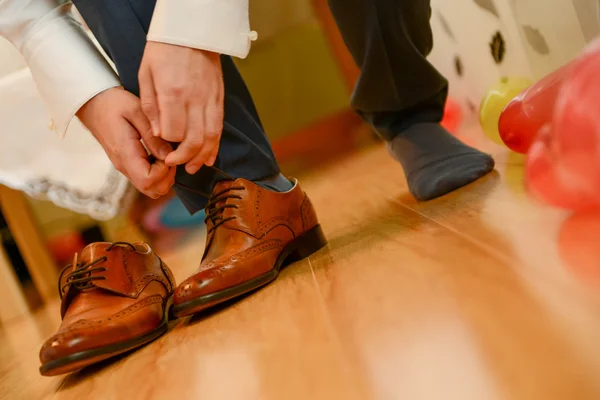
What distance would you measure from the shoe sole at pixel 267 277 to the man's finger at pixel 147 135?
0.18 metres

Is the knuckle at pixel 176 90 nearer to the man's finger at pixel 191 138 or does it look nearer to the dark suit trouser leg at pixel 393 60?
the man's finger at pixel 191 138

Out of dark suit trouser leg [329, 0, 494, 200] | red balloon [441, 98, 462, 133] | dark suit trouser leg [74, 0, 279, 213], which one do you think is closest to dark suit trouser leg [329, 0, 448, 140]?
dark suit trouser leg [329, 0, 494, 200]

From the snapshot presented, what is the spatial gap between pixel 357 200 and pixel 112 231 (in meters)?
1.29

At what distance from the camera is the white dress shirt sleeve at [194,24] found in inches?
22.8

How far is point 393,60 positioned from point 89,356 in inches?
25.8

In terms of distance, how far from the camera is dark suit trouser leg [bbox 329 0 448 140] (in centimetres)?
89

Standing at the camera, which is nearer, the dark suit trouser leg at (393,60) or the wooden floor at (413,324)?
the wooden floor at (413,324)

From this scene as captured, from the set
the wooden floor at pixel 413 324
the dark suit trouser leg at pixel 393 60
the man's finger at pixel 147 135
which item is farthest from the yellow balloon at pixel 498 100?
the man's finger at pixel 147 135

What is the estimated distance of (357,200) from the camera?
1.14 metres

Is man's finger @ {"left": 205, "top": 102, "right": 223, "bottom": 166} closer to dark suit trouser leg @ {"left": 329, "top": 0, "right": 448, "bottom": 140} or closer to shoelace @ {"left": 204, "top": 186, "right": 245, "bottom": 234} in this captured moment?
shoelace @ {"left": 204, "top": 186, "right": 245, "bottom": 234}

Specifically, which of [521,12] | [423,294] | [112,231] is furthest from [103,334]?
[112,231]

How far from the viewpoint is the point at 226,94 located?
74 centimetres

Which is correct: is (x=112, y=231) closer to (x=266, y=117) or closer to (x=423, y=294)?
(x=266, y=117)

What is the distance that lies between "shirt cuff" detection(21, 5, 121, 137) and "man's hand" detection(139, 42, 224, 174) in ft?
0.38
